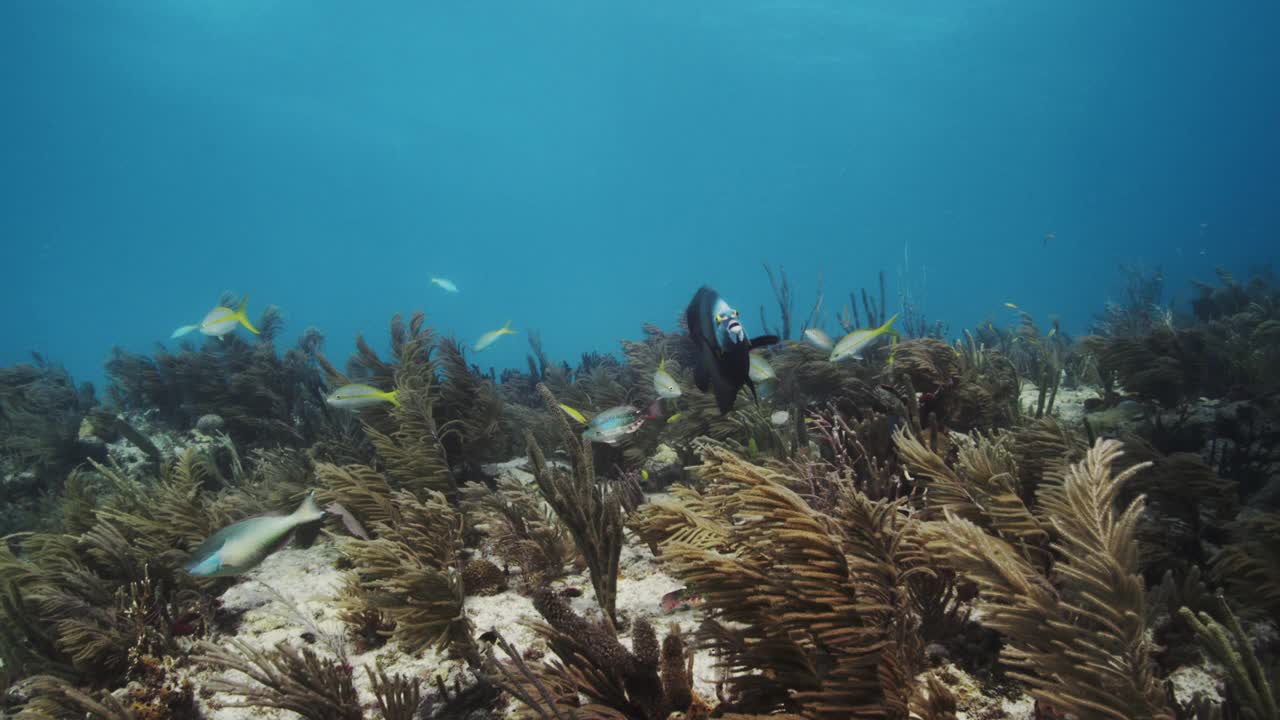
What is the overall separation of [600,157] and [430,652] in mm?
182480

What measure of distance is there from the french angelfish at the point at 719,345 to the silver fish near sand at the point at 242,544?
2.24m

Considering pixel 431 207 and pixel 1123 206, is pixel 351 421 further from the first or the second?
pixel 431 207

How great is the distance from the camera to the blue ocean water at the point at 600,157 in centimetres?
8831

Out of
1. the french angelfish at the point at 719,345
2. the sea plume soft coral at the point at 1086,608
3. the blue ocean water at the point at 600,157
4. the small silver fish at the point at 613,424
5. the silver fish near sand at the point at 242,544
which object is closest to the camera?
the sea plume soft coral at the point at 1086,608

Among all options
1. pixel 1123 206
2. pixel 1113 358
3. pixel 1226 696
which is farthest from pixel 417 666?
pixel 1123 206

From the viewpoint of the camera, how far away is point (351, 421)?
7426 mm

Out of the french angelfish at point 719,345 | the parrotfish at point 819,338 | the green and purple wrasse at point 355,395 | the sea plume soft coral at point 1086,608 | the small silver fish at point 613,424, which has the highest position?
the parrotfish at point 819,338

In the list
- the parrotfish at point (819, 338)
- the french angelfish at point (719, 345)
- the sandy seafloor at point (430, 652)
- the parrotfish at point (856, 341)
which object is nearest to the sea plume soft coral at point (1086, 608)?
the sandy seafloor at point (430, 652)

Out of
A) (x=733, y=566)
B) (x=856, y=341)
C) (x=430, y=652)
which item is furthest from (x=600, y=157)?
→ (x=733, y=566)

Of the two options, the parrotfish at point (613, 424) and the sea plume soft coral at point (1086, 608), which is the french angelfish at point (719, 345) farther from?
the parrotfish at point (613, 424)

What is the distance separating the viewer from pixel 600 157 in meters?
171

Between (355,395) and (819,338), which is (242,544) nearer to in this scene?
(355,395)

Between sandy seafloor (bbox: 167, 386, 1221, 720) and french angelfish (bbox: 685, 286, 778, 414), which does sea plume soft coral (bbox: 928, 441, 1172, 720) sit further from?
french angelfish (bbox: 685, 286, 778, 414)

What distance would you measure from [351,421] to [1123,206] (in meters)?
177
